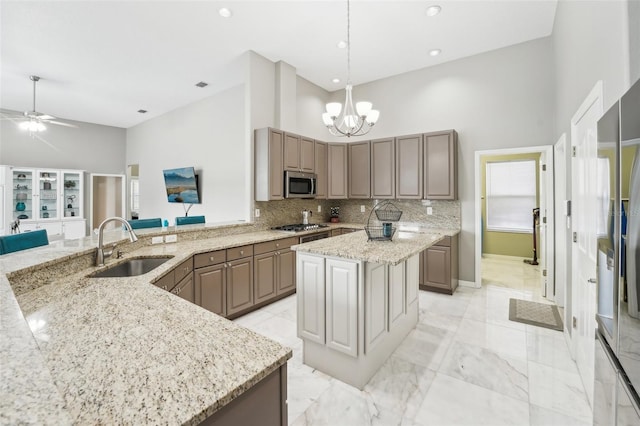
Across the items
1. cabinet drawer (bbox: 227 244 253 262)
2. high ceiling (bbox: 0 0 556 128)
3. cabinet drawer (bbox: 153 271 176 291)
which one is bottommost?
cabinet drawer (bbox: 153 271 176 291)

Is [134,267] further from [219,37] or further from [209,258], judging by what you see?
[219,37]

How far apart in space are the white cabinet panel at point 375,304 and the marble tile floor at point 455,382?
32 centimetres

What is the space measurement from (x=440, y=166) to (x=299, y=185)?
218cm

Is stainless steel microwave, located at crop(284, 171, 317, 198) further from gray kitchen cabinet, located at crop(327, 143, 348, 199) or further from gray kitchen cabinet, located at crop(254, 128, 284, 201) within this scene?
gray kitchen cabinet, located at crop(327, 143, 348, 199)

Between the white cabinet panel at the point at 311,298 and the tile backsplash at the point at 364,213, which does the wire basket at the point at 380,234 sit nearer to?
the white cabinet panel at the point at 311,298

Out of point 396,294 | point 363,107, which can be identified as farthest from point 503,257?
point 363,107

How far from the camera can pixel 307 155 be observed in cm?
474

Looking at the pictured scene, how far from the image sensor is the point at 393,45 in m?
4.16

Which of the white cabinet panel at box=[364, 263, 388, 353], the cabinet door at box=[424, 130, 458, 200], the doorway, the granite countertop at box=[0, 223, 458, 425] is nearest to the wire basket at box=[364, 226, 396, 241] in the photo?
the white cabinet panel at box=[364, 263, 388, 353]

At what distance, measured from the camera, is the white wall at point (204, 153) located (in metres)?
5.27

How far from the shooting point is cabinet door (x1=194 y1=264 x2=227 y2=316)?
2900 mm

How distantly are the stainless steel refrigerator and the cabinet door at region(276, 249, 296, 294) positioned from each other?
3155 millimetres

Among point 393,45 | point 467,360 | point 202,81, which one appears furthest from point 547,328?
point 202,81

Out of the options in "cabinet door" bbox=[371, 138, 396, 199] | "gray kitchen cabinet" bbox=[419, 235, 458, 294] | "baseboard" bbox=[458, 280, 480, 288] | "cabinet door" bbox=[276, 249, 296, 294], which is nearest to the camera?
"cabinet door" bbox=[276, 249, 296, 294]
